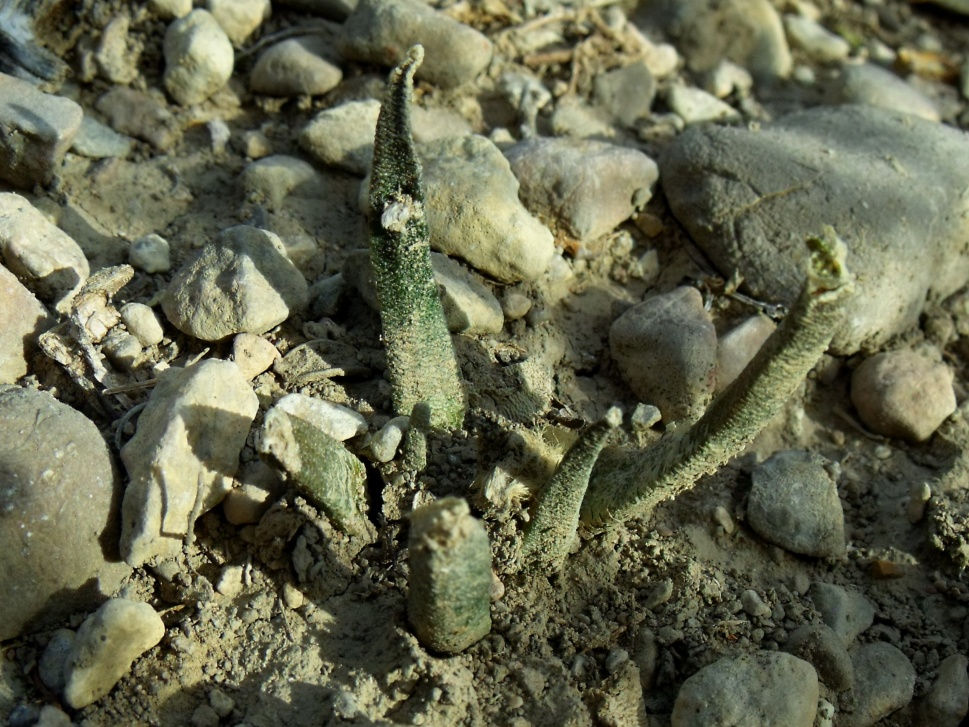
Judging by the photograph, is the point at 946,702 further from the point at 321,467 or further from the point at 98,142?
the point at 98,142

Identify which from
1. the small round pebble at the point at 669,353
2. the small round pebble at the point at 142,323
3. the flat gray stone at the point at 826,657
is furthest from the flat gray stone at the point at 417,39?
the flat gray stone at the point at 826,657

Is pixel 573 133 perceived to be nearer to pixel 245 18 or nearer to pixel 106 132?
pixel 245 18

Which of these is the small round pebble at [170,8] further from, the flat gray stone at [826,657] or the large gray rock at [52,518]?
the flat gray stone at [826,657]

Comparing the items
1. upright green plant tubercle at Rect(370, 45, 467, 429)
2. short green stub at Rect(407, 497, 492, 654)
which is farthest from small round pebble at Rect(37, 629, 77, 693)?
upright green plant tubercle at Rect(370, 45, 467, 429)

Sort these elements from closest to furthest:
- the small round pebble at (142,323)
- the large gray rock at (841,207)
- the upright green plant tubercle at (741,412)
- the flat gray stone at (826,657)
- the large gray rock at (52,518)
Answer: the upright green plant tubercle at (741,412) < the large gray rock at (52,518) < the flat gray stone at (826,657) < the small round pebble at (142,323) < the large gray rock at (841,207)

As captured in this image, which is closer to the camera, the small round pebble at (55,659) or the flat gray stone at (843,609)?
the small round pebble at (55,659)

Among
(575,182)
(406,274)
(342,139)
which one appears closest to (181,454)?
(406,274)
